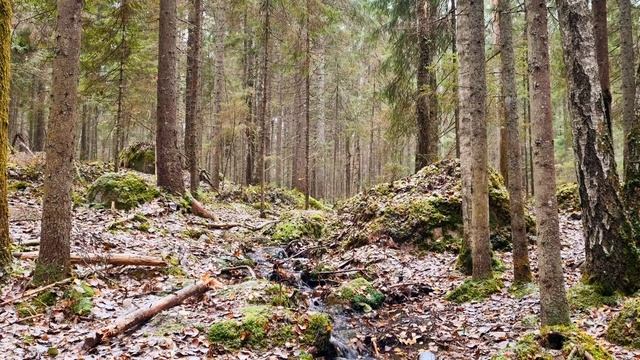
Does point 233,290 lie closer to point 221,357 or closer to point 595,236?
point 221,357

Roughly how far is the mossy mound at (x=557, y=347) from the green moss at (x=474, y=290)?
2.10 meters

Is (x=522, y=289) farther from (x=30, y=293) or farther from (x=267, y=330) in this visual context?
(x=30, y=293)

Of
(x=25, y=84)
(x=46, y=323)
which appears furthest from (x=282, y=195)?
(x=46, y=323)

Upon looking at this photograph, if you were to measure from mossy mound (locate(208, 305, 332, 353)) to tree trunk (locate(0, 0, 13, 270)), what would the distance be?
3031 mm

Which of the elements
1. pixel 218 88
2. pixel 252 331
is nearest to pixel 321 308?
pixel 252 331

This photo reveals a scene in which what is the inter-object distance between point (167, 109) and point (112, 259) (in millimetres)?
5870

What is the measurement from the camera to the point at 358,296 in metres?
7.52

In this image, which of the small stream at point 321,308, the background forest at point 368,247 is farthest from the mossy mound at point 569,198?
the small stream at point 321,308

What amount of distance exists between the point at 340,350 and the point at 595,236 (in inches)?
134

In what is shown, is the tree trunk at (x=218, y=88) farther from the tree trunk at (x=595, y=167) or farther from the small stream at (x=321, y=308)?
the tree trunk at (x=595, y=167)

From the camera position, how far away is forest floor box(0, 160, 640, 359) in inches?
193

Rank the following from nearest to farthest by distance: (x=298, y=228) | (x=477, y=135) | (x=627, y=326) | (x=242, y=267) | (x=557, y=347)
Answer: (x=557, y=347), (x=627, y=326), (x=477, y=135), (x=242, y=267), (x=298, y=228)

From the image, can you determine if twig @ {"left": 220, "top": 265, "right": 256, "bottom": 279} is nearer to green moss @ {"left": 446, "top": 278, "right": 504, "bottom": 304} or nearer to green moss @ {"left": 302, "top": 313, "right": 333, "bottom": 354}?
green moss @ {"left": 302, "top": 313, "right": 333, "bottom": 354}

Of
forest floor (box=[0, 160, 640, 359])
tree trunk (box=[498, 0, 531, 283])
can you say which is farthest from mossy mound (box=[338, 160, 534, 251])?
tree trunk (box=[498, 0, 531, 283])
